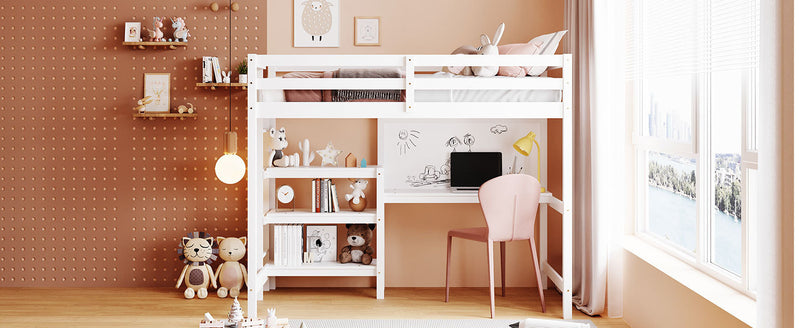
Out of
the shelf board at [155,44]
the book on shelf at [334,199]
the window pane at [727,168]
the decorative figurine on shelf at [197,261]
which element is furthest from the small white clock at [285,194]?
the window pane at [727,168]

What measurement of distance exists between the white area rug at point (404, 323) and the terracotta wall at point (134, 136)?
0.79 meters

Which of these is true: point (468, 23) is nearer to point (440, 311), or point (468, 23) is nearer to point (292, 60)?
point (292, 60)

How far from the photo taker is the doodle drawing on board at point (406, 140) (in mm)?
4098

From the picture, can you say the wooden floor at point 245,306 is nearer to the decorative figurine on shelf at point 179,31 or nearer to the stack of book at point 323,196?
the stack of book at point 323,196

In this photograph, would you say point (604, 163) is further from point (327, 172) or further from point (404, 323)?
point (327, 172)

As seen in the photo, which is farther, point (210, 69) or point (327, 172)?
point (210, 69)

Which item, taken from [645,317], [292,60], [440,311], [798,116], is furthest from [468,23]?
[798,116]

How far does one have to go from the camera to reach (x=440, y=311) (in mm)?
3611

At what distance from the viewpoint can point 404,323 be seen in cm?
336

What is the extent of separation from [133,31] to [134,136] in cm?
68

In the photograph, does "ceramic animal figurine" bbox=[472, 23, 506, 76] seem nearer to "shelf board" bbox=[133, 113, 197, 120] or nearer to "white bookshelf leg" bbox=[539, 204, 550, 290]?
"white bookshelf leg" bbox=[539, 204, 550, 290]

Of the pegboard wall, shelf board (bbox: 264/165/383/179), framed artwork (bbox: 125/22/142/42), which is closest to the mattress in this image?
shelf board (bbox: 264/165/383/179)

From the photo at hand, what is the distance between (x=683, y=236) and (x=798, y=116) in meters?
1.36

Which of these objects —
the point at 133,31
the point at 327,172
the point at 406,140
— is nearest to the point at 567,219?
the point at 406,140
